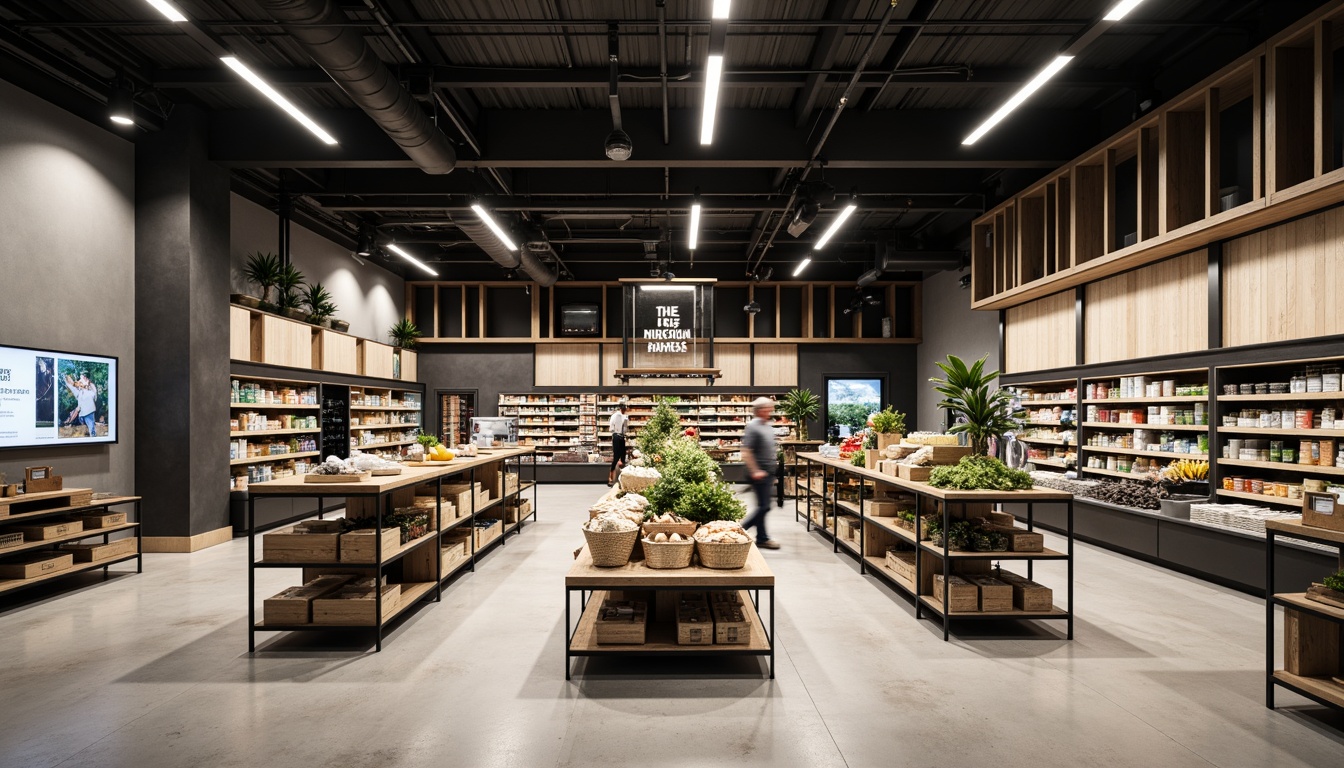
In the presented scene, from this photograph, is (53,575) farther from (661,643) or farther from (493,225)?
(493,225)

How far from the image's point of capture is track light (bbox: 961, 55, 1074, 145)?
517cm

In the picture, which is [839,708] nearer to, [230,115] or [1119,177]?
[1119,177]

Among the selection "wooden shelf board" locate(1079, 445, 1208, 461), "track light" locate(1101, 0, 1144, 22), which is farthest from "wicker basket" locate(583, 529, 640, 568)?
"wooden shelf board" locate(1079, 445, 1208, 461)

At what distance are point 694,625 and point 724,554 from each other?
50 cm

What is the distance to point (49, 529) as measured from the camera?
5523 millimetres

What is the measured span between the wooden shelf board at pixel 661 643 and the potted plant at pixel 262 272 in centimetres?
743

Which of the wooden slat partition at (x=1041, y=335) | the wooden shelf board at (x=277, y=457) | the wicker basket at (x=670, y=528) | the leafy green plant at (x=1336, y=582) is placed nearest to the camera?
the leafy green plant at (x=1336, y=582)

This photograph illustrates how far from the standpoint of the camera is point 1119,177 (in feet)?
26.1

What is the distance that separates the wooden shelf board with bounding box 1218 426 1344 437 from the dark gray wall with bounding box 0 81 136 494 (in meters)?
11.3

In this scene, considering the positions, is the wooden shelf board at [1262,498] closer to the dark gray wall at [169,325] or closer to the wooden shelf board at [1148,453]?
the wooden shelf board at [1148,453]

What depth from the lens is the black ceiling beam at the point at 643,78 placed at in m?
6.48

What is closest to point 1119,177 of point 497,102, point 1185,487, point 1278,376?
point 1278,376

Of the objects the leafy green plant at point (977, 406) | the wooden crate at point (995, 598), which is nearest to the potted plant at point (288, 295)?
the leafy green plant at point (977, 406)

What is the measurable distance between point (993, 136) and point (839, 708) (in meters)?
7.29
